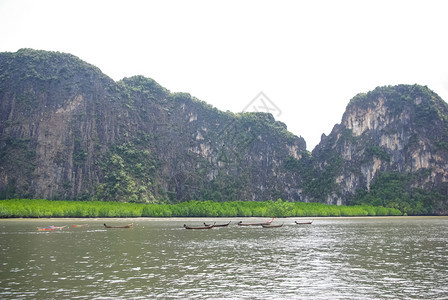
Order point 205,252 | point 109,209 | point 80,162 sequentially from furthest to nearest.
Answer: point 80,162
point 109,209
point 205,252

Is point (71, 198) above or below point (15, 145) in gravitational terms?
below

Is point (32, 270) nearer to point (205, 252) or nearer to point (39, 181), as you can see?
point (205, 252)

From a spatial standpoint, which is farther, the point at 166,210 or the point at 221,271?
the point at 166,210

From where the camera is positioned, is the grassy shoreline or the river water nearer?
the river water

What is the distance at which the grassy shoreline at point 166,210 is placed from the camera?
411 feet

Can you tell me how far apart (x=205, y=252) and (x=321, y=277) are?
724 inches

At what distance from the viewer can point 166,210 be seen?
14738 centimetres

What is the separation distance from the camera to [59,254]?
43.8 m

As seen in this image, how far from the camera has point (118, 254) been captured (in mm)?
44250

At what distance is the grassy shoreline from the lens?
12519 centimetres

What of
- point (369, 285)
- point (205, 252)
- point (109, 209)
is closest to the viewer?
point (369, 285)

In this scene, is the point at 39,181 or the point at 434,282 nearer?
the point at 434,282

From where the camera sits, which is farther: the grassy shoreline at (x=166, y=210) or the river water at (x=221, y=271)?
the grassy shoreline at (x=166, y=210)

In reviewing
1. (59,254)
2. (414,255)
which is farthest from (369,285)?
(59,254)
